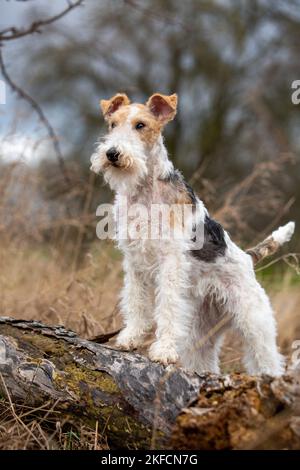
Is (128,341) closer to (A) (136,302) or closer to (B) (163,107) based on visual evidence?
(A) (136,302)

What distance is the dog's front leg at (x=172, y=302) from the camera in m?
3.55

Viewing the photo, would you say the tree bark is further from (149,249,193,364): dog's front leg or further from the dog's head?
the dog's head

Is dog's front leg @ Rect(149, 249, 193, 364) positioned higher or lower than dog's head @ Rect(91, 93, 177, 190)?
lower

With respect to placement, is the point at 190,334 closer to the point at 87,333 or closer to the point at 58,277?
the point at 87,333

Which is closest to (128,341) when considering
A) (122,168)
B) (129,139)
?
(122,168)

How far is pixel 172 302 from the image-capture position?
3.60 m

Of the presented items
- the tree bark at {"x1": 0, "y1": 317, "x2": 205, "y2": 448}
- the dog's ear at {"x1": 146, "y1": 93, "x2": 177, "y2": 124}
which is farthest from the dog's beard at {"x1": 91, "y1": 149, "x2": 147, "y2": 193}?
the tree bark at {"x1": 0, "y1": 317, "x2": 205, "y2": 448}

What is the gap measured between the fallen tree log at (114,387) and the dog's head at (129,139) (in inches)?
39.2

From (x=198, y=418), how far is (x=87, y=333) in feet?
7.38

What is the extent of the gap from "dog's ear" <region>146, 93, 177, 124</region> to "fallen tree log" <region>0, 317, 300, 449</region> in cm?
150

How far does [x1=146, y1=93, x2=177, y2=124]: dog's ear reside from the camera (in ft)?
12.5

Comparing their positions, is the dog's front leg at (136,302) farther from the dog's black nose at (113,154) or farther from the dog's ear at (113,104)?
the dog's ear at (113,104)

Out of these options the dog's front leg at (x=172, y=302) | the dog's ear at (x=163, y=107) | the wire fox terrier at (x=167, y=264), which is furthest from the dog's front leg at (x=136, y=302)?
the dog's ear at (x=163, y=107)

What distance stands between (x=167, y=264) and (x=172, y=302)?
0.76ft
